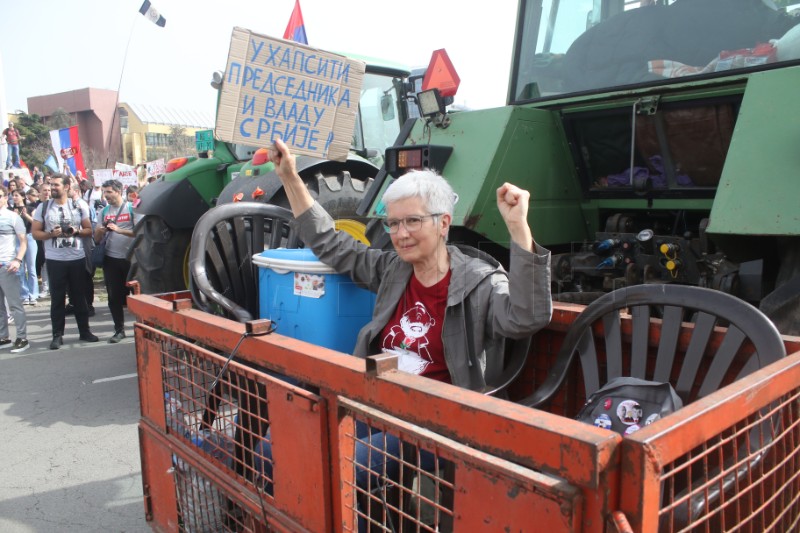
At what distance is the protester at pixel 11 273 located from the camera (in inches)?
243

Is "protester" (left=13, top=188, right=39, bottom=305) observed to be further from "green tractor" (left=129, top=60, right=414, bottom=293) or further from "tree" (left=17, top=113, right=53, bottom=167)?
"tree" (left=17, top=113, right=53, bottom=167)

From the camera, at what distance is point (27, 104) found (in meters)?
42.8

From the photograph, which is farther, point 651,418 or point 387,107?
point 387,107

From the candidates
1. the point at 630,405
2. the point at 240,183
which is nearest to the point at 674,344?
the point at 630,405

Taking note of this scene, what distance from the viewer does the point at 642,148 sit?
301 cm


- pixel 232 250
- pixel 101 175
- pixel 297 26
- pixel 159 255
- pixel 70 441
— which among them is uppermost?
pixel 297 26

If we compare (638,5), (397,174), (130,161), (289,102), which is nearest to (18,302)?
(397,174)

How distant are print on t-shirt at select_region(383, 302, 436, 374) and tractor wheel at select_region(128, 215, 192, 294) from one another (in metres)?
3.99

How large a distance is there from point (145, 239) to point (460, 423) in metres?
5.12

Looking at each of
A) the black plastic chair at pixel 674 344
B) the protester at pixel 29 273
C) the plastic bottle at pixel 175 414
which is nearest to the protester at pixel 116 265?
the protester at pixel 29 273

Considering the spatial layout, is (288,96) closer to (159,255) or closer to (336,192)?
(336,192)

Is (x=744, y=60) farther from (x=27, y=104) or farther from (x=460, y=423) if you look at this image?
(x=27, y=104)

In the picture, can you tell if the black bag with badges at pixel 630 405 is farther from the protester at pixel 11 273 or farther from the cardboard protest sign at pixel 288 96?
the protester at pixel 11 273

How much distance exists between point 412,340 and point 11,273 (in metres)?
5.82
